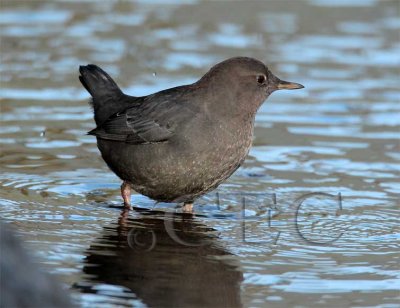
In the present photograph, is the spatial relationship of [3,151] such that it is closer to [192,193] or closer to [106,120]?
[106,120]

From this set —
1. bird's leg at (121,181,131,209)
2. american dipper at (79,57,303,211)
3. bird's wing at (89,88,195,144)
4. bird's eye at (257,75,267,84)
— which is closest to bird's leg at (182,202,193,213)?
american dipper at (79,57,303,211)

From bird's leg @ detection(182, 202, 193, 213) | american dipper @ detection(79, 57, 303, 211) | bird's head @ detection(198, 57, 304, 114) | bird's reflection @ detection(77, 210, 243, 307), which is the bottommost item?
bird's reflection @ detection(77, 210, 243, 307)

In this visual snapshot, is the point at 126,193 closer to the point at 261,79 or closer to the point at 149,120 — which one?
the point at 149,120

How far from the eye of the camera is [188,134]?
7059 millimetres

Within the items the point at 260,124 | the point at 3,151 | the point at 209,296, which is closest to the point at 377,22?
the point at 260,124

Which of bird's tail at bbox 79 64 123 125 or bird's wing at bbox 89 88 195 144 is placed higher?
bird's tail at bbox 79 64 123 125

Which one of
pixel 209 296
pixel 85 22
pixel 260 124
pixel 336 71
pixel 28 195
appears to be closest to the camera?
pixel 209 296

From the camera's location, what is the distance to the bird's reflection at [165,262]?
5.39m

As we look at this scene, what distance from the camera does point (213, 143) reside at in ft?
23.0

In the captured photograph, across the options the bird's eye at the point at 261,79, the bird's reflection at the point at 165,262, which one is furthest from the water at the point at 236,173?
the bird's eye at the point at 261,79

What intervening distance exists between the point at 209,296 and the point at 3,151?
3776 millimetres

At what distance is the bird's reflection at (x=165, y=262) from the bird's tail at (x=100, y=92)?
1.03 meters

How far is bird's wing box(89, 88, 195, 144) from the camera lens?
721cm

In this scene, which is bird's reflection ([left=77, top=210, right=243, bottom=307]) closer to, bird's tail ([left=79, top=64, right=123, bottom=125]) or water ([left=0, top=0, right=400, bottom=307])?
water ([left=0, top=0, right=400, bottom=307])
